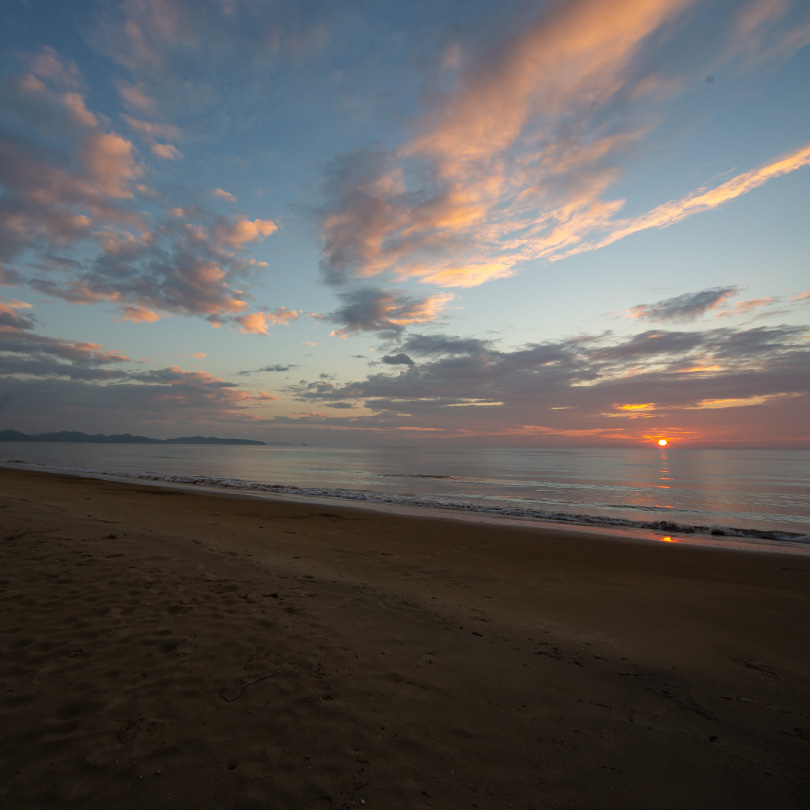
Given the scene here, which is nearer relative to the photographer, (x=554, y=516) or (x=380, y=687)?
(x=380, y=687)

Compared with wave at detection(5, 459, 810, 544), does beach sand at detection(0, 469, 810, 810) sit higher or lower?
lower

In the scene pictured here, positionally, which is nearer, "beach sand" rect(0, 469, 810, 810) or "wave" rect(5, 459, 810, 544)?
"beach sand" rect(0, 469, 810, 810)

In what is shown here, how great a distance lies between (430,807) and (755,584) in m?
10.3

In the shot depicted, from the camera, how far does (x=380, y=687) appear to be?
4.23 metres

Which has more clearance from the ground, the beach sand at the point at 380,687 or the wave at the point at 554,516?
the wave at the point at 554,516

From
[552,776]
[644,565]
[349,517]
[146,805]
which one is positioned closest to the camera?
[146,805]

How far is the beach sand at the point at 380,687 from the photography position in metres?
3.04

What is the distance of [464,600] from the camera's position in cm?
741

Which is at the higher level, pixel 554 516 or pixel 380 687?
pixel 554 516

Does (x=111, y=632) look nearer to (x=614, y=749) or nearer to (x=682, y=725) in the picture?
(x=614, y=749)

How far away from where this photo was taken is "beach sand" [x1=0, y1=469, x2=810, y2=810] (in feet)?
9.98

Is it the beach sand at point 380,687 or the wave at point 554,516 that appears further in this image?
the wave at point 554,516

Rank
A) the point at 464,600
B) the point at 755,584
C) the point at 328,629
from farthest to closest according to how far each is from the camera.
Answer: the point at 755,584 → the point at 464,600 → the point at 328,629

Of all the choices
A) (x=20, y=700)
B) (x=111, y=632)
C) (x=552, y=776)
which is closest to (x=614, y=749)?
(x=552, y=776)
